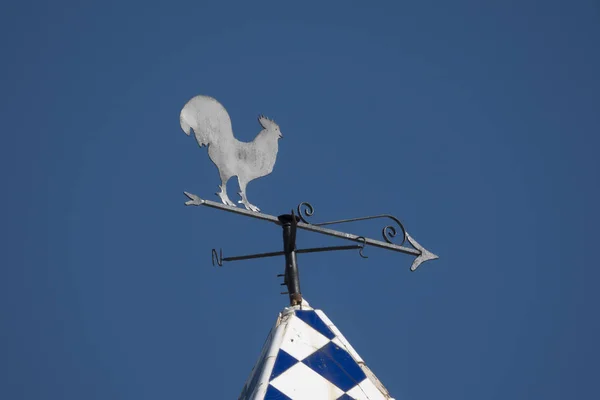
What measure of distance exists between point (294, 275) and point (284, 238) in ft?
0.88

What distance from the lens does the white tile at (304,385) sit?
3852mm

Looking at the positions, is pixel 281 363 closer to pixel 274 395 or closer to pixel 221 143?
pixel 274 395

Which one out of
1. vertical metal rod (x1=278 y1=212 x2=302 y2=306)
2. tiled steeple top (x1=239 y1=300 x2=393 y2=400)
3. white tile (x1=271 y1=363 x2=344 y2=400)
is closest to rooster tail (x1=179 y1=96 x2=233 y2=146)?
vertical metal rod (x1=278 y1=212 x2=302 y2=306)

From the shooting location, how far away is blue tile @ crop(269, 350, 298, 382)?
13.0 feet

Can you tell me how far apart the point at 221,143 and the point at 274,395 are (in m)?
2.24

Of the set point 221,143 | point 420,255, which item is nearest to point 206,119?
point 221,143

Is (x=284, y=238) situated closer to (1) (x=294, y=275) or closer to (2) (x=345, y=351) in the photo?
(1) (x=294, y=275)

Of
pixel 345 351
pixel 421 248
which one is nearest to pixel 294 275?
pixel 345 351

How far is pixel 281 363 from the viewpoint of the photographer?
4.02 m

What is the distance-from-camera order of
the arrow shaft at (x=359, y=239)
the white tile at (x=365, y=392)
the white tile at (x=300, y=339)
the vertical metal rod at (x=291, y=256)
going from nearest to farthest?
the white tile at (x=365, y=392) < the white tile at (x=300, y=339) < the vertical metal rod at (x=291, y=256) < the arrow shaft at (x=359, y=239)

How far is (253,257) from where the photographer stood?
5195mm

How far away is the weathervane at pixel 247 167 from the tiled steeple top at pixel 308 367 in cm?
A: 68

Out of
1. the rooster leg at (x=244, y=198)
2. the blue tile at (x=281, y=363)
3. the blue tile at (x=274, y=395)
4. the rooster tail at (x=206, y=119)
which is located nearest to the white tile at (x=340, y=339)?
the blue tile at (x=281, y=363)

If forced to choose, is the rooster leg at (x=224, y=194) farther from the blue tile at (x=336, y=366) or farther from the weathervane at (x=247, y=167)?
the blue tile at (x=336, y=366)
